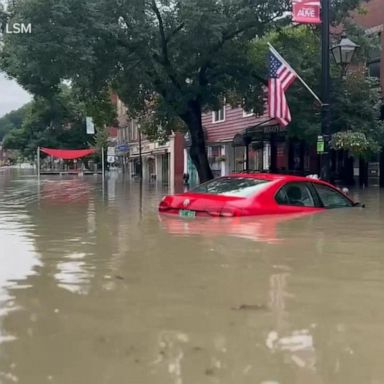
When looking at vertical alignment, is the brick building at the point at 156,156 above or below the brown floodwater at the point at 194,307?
above

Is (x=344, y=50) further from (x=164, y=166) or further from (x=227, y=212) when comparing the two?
(x=164, y=166)

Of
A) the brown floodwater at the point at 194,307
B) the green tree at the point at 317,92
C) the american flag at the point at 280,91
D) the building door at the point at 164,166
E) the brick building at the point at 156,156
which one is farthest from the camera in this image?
the building door at the point at 164,166

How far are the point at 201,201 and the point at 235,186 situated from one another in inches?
32.0

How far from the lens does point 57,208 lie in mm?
15008

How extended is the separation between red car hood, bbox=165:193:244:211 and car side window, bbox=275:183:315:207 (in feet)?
2.94

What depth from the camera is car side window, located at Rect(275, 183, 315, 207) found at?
35.9ft

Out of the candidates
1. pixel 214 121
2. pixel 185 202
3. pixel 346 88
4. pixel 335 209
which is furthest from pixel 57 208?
pixel 214 121

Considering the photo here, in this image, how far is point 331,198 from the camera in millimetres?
11945

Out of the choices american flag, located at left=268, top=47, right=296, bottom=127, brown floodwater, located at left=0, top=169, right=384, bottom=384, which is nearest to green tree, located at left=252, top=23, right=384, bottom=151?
american flag, located at left=268, top=47, right=296, bottom=127

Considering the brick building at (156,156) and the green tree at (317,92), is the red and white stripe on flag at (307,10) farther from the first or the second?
the brick building at (156,156)

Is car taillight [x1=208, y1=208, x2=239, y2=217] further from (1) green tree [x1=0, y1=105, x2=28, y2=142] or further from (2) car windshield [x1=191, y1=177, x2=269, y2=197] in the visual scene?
(1) green tree [x1=0, y1=105, x2=28, y2=142]

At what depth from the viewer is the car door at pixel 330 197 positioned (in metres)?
11.7

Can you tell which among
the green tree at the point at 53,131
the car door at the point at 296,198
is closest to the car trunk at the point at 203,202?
the car door at the point at 296,198

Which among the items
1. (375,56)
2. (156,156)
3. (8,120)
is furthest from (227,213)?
(8,120)
